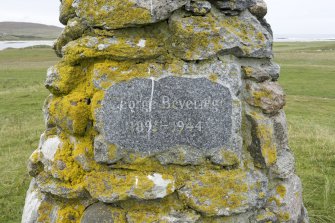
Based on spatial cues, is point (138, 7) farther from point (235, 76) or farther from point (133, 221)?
point (133, 221)

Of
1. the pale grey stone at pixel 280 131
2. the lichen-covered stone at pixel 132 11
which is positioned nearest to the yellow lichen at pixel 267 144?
the pale grey stone at pixel 280 131

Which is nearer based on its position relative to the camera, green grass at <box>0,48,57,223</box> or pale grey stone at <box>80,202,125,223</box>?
pale grey stone at <box>80,202,125,223</box>

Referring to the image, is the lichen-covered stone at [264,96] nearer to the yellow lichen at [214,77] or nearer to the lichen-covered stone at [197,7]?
the yellow lichen at [214,77]

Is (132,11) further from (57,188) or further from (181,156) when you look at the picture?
(57,188)

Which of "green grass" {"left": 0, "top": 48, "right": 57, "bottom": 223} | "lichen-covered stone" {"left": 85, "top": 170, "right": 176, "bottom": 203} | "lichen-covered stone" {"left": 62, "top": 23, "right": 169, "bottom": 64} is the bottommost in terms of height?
"green grass" {"left": 0, "top": 48, "right": 57, "bottom": 223}

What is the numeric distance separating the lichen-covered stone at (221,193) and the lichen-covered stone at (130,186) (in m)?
0.25

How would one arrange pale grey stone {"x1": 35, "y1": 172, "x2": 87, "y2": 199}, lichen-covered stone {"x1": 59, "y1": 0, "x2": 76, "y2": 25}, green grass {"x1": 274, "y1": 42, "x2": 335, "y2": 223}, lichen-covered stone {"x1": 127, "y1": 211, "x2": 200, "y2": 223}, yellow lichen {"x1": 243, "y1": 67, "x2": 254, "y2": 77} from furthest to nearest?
1. green grass {"x1": 274, "y1": 42, "x2": 335, "y2": 223}
2. lichen-covered stone {"x1": 59, "y1": 0, "x2": 76, "y2": 25}
3. yellow lichen {"x1": 243, "y1": 67, "x2": 254, "y2": 77}
4. pale grey stone {"x1": 35, "y1": 172, "x2": 87, "y2": 199}
5. lichen-covered stone {"x1": 127, "y1": 211, "x2": 200, "y2": 223}

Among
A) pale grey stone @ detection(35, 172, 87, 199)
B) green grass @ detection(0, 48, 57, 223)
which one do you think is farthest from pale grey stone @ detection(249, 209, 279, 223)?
green grass @ detection(0, 48, 57, 223)

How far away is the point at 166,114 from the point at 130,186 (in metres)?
1.05

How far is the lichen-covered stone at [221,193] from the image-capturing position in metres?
5.07

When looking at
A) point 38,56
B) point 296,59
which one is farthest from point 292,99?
point 38,56

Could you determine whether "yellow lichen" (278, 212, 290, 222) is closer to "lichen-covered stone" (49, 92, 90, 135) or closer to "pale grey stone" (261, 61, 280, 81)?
"pale grey stone" (261, 61, 280, 81)

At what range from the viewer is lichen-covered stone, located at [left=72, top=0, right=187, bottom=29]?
5102 mm

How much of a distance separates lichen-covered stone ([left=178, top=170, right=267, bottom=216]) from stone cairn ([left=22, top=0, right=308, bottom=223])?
0.01 metres
